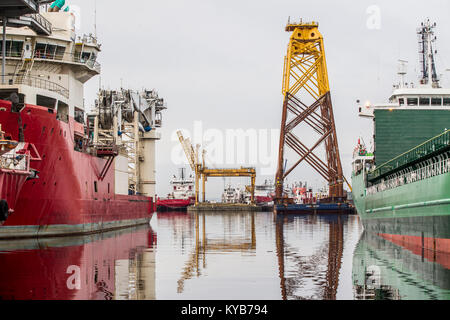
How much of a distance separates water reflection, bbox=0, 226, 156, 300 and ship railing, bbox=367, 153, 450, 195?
37.5ft

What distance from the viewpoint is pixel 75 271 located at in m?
16.8

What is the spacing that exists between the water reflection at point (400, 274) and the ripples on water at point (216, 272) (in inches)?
0.9

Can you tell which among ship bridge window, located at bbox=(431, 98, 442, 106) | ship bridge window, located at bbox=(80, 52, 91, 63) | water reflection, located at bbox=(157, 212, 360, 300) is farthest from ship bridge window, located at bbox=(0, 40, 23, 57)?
ship bridge window, located at bbox=(431, 98, 442, 106)

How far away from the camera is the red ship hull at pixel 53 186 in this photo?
89.8 ft

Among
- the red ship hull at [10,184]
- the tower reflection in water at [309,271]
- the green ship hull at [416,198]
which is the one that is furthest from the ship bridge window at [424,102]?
the red ship hull at [10,184]

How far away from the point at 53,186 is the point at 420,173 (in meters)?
17.4

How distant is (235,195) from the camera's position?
163125 mm

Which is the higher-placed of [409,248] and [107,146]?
[107,146]

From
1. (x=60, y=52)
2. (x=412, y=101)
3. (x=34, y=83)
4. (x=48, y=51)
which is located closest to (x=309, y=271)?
(x=34, y=83)

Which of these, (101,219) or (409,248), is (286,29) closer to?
(101,219)

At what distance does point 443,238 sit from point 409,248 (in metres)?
4.08
